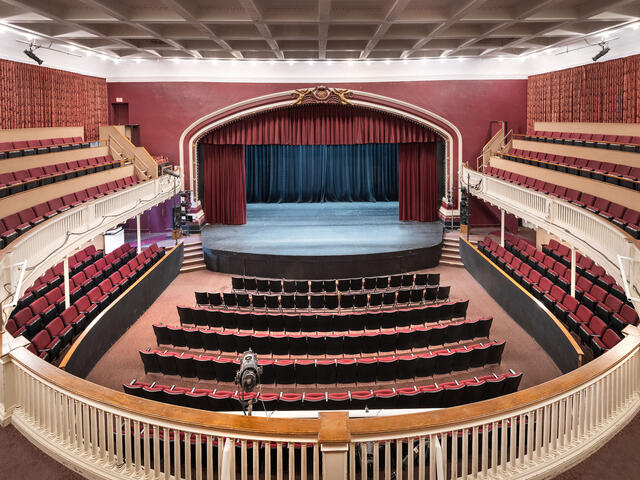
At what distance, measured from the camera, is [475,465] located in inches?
159

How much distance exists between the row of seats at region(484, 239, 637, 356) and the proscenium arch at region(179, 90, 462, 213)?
810 cm

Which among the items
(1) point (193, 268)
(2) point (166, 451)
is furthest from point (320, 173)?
(2) point (166, 451)

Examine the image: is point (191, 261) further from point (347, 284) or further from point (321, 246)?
point (347, 284)

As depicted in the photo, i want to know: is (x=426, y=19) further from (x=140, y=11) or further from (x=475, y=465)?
(x=475, y=465)

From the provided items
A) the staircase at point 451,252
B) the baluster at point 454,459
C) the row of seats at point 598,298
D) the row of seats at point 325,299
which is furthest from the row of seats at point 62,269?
the row of seats at point 598,298

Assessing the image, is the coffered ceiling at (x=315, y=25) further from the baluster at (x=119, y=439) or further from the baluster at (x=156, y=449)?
the baluster at (x=156, y=449)

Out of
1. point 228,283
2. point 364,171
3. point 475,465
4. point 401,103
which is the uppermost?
point 401,103

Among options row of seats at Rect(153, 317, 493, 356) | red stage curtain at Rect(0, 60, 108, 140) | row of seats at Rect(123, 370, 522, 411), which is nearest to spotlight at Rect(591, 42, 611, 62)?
row of seats at Rect(153, 317, 493, 356)

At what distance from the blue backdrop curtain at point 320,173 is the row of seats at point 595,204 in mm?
11040

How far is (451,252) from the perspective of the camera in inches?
830

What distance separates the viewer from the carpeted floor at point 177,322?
38.3ft

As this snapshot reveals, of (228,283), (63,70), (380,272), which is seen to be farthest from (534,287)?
(63,70)

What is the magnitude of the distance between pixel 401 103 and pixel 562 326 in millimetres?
13384

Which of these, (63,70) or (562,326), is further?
(63,70)
